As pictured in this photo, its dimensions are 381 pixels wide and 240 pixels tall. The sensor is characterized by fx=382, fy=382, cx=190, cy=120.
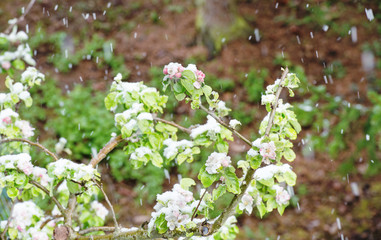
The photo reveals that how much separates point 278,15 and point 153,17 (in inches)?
82.9

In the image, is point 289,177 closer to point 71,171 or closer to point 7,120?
point 71,171

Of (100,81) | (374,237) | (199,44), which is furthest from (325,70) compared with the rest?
(100,81)

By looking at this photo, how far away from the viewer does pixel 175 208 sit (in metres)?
1.33

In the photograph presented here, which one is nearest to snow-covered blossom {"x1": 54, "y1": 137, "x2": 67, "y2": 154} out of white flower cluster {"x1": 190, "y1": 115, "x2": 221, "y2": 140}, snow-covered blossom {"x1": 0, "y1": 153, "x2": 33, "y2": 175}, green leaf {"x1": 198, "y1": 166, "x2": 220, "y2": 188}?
snow-covered blossom {"x1": 0, "y1": 153, "x2": 33, "y2": 175}

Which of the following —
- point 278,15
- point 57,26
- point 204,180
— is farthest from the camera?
point 57,26

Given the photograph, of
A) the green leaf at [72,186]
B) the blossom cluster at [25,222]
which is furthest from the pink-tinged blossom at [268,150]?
the blossom cluster at [25,222]

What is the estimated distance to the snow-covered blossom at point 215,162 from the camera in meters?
1.27

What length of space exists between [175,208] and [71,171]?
43 cm

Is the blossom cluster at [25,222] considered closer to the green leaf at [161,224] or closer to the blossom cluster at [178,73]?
the green leaf at [161,224]

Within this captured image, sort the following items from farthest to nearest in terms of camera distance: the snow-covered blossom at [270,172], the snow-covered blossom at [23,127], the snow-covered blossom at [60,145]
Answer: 1. the snow-covered blossom at [60,145]
2. the snow-covered blossom at [23,127]
3. the snow-covered blossom at [270,172]

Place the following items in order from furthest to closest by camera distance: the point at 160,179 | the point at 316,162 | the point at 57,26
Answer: the point at 57,26, the point at 316,162, the point at 160,179

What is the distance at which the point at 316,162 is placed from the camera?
420cm

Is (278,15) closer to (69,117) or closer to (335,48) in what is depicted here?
(335,48)

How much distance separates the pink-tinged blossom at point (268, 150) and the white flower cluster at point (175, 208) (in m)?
0.33
